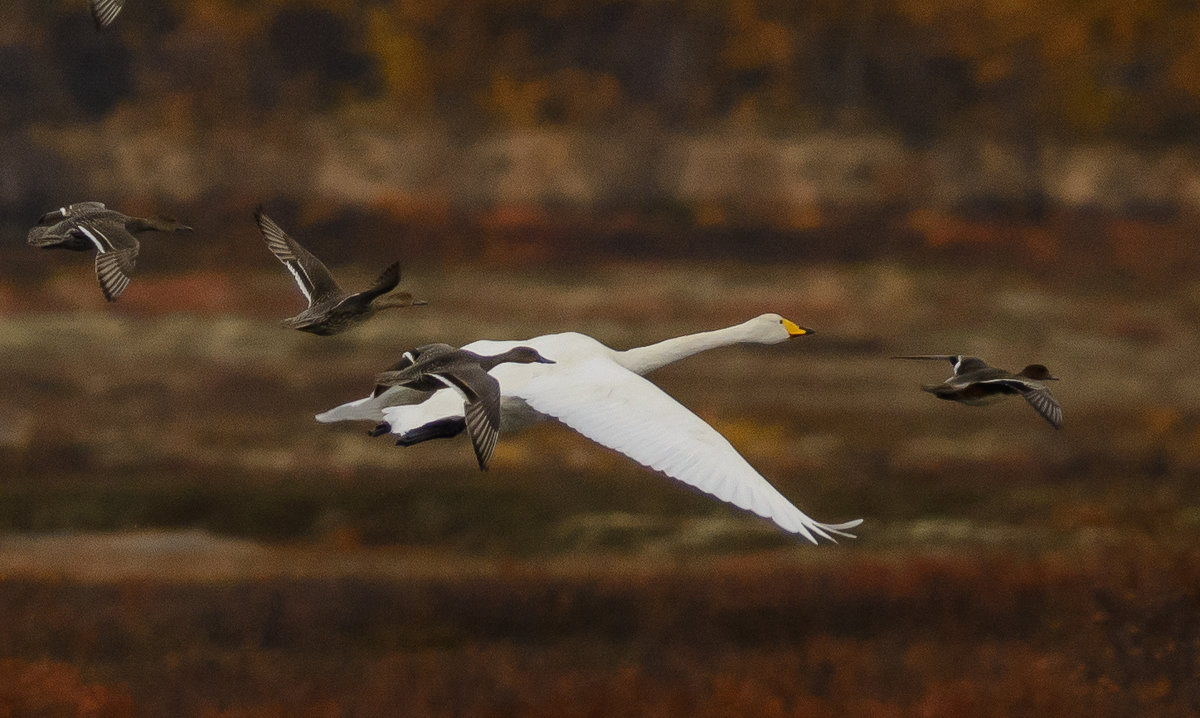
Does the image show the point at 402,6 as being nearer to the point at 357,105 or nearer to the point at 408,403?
the point at 357,105

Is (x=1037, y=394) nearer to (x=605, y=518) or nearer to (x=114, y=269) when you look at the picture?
(x=114, y=269)

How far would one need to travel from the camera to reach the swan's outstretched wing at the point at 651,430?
6.76 meters

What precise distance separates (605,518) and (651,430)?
35.8 feet

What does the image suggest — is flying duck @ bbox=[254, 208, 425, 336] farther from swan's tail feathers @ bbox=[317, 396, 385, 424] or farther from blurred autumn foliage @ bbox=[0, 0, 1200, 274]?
blurred autumn foliage @ bbox=[0, 0, 1200, 274]

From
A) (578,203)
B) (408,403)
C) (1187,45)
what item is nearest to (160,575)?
(408,403)

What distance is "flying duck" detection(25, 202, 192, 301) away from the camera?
6.57 metres

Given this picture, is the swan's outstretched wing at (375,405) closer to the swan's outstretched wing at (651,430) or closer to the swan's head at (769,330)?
the swan's outstretched wing at (651,430)

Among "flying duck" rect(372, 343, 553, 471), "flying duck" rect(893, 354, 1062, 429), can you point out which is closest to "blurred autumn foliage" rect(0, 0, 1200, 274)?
"flying duck" rect(893, 354, 1062, 429)

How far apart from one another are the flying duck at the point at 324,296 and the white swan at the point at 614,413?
360 millimetres

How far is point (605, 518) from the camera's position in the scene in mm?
18016

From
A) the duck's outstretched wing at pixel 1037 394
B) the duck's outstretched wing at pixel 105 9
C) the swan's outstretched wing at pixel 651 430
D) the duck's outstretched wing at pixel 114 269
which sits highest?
the duck's outstretched wing at pixel 105 9

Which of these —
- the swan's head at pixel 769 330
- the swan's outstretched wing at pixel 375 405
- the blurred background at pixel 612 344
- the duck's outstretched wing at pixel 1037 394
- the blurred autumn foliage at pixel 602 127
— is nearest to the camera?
the duck's outstretched wing at pixel 1037 394

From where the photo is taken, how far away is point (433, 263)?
28.0 m

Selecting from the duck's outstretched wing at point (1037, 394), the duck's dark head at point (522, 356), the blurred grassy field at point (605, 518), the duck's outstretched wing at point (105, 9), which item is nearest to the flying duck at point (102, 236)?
the duck's outstretched wing at point (105, 9)
